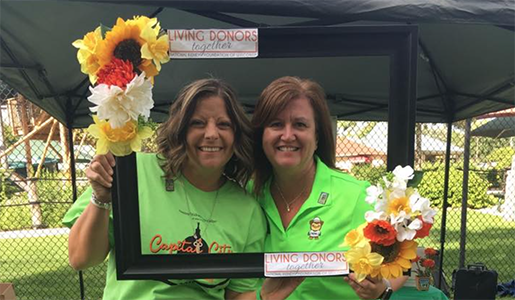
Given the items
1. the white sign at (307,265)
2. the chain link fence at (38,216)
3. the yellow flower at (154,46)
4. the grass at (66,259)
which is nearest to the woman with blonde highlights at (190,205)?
the white sign at (307,265)

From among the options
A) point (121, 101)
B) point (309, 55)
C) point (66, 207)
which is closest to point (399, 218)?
point (309, 55)

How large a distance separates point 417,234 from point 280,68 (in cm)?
192

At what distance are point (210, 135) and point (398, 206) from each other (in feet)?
2.13

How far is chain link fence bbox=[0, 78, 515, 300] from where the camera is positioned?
4977mm

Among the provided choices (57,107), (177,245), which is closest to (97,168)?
(177,245)

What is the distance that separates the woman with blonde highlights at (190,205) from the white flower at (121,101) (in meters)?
0.25

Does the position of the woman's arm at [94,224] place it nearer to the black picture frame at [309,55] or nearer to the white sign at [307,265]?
the black picture frame at [309,55]

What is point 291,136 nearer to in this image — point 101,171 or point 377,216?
point 377,216

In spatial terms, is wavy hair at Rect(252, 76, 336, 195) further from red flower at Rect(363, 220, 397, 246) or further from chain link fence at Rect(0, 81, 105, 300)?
chain link fence at Rect(0, 81, 105, 300)

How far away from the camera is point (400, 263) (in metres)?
1.18

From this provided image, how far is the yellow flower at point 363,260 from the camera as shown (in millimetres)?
1156

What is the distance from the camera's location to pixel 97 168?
1.24m

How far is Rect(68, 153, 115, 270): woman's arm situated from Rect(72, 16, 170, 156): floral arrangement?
0.32 ft

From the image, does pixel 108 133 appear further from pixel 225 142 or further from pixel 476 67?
pixel 476 67
